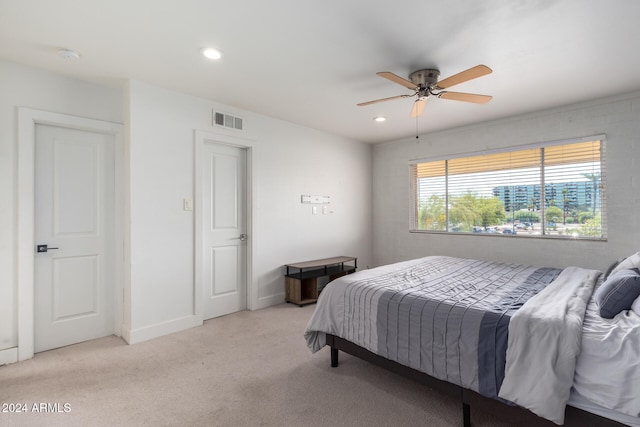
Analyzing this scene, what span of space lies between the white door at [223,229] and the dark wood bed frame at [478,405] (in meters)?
1.98

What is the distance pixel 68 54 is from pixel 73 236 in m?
1.60

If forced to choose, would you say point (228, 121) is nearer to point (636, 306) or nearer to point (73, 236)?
point (73, 236)

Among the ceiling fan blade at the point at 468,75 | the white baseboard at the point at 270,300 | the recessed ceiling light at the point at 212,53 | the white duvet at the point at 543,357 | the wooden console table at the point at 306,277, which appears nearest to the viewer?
the white duvet at the point at 543,357

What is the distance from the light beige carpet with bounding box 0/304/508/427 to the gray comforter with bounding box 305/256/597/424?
0.98 ft

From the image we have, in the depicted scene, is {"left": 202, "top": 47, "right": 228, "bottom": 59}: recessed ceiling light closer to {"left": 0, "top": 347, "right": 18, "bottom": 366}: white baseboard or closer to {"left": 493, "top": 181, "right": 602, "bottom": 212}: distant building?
{"left": 0, "top": 347, "right": 18, "bottom": 366}: white baseboard

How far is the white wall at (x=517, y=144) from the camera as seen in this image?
344cm

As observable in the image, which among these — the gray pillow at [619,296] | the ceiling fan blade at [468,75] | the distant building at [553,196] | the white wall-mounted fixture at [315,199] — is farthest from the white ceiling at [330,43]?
the gray pillow at [619,296]

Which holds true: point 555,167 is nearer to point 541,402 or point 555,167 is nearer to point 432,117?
point 432,117

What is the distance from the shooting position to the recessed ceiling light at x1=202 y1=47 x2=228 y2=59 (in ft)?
8.12

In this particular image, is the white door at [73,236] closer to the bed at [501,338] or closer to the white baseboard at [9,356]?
the white baseboard at [9,356]

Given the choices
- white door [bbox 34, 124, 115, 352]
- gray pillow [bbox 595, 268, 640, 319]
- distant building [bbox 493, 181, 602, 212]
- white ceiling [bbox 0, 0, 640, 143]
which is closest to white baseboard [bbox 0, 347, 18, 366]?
white door [bbox 34, 124, 115, 352]

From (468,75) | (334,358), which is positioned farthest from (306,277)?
(468,75)

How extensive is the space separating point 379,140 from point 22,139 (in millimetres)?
4609

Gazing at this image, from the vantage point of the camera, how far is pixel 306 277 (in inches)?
168
